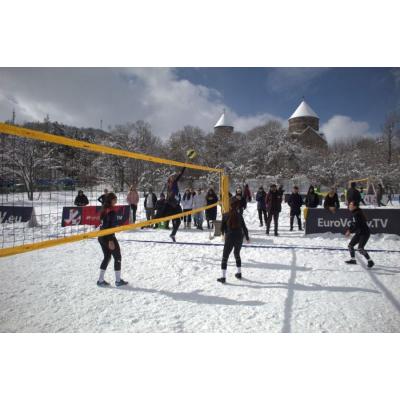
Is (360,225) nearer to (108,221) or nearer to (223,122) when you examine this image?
(108,221)

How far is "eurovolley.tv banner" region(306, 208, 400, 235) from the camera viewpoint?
737 centimetres

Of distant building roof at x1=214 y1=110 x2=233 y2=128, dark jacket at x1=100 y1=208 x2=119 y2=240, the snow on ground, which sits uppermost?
distant building roof at x1=214 y1=110 x2=233 y2=128

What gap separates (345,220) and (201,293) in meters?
5.88

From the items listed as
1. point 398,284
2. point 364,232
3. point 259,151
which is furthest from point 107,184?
point 259,151

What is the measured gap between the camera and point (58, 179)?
5828mm

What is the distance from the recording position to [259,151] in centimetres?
3294

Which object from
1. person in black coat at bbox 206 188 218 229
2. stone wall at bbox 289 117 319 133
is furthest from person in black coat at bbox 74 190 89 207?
stone wall at bbox 289 117 319 133

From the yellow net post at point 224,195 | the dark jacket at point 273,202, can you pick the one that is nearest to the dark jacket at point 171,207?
the yellow net post at point 224,195

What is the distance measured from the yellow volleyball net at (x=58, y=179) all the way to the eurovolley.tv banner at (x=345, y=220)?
9.68 feet

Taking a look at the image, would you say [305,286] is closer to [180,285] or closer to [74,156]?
[180,285]

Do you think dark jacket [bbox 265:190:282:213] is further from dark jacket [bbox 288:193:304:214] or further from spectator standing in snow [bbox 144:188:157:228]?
spectator standing in snow [bbox 144:188:157:228]

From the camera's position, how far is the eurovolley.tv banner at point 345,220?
737 centimetres

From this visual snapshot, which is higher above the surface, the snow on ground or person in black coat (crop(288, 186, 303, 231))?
person in black coat (crop(288, 186, 303, 231))

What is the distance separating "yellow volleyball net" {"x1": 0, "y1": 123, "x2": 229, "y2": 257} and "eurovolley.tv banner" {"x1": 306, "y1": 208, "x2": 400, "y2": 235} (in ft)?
9.68
